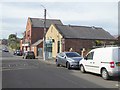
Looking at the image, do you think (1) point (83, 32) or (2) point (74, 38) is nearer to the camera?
(2) point (74, 38)

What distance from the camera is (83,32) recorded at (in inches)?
1900

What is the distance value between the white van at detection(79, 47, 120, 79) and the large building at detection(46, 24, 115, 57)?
2611cm

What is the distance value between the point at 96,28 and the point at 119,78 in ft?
122

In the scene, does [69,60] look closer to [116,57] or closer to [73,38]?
[116,57]

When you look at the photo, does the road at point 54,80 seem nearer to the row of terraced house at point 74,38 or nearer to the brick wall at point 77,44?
the brick wall at point 77,44

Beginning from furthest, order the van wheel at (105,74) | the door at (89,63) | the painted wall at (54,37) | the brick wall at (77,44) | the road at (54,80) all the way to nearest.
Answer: the painted wall at (54,37)
the brick wall at (77,44)
the door at (89,63)
the van wheel at (105,74)
the road at (54,80)

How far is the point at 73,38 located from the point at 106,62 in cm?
2861

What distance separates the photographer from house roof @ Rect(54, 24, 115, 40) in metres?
45.3

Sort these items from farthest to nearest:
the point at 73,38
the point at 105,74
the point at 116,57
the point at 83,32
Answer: the point at 83,32 → the point at 73,38 → the point at 105,74 → the point at 116,57

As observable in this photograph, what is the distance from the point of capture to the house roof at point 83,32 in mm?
45344

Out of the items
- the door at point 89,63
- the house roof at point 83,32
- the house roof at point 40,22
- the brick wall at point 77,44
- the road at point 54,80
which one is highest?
the house roof at point 40,22

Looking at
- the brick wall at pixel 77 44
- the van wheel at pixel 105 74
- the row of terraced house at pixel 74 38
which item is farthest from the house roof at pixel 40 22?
the van wheel at pixel 105 74

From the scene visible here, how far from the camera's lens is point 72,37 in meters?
44.1

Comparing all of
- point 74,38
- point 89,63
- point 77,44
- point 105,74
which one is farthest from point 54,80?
point 77,44
